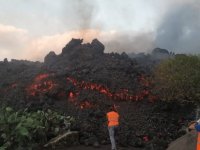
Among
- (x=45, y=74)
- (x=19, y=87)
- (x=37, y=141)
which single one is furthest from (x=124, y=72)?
(x=37, y=141)

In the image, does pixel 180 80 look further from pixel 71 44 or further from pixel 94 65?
pixel 71 44

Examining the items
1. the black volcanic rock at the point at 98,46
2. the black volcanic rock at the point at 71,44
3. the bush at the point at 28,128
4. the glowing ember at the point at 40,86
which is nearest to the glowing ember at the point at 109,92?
the glowing ember at the point at 40,86

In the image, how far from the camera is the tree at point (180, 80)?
33031 mm

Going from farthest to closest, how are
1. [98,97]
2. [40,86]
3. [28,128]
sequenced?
[40,86]
[98,97]
[28,128]

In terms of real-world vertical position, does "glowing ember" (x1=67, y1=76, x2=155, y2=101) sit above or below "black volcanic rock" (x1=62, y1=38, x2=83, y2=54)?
below

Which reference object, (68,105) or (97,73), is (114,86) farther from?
(68,105)

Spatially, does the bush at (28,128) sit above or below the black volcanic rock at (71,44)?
below

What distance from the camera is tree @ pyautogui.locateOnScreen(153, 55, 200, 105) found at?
108 ft

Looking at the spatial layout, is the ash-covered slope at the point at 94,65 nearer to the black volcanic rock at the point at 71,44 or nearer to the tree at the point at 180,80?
the black volcanic rock at the point at 71,44

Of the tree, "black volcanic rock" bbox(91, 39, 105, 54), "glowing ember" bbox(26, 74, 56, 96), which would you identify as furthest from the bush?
"black volcanic rock" bbox(91, 39, 105, 54)

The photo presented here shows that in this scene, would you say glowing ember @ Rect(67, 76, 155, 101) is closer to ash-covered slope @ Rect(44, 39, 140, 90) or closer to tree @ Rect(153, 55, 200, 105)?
ash-covered slope @ Rect(44, 39, 140, 90)

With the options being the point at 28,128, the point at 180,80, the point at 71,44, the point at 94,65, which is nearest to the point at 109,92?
the point at 180,80

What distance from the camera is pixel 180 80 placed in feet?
109

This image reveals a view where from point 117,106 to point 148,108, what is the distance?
8.03 feet
